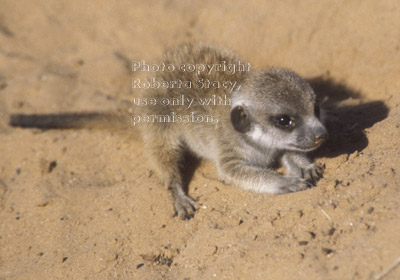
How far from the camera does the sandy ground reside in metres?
2.61

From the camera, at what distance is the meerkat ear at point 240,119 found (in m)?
3.35

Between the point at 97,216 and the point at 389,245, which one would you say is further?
the point at 97,216

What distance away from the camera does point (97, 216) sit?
3535 millimetres

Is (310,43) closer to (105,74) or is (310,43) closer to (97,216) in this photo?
(105,74)

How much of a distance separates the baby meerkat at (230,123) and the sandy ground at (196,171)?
16 centimetres

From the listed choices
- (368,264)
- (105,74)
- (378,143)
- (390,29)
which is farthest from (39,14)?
(368,264)

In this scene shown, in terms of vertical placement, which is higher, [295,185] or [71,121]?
[71,121]

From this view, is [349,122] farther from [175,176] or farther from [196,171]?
[175,176]

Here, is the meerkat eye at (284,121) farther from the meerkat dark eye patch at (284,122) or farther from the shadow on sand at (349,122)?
the shadow on sand at (349,122)

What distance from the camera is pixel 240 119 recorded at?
337cm

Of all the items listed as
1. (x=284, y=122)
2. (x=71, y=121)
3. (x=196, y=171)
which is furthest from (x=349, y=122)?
(x=71, y=121)

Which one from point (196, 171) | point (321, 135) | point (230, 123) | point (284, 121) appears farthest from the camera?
point (196, 171)

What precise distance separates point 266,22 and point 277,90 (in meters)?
2.79

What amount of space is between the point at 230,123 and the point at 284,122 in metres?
0.58
